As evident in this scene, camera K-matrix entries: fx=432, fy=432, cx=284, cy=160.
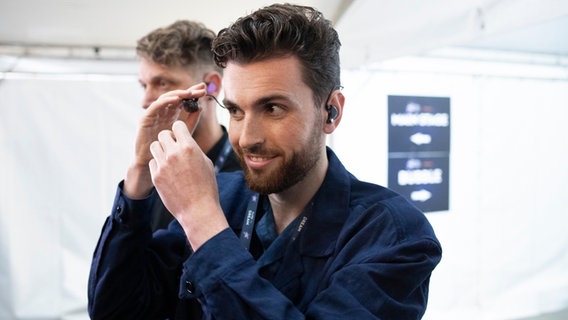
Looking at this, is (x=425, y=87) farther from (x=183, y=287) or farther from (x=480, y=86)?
(x=183, y=287)

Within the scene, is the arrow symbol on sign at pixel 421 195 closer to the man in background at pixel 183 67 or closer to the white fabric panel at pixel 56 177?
the man in background at pixel 183 67

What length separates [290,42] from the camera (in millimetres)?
1047

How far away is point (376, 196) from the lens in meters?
1.07

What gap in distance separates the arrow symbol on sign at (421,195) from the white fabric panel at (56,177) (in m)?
2.35

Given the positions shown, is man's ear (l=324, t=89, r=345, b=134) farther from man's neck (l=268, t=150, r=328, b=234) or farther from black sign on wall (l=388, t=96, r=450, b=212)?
black sign on wall (l=388, t=96, r=450, b=212)

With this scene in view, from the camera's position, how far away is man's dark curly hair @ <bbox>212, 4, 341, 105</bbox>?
3.43ft

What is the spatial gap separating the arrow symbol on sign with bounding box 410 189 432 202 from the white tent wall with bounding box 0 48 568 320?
0.21 metres

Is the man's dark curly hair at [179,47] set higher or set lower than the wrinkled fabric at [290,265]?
higher

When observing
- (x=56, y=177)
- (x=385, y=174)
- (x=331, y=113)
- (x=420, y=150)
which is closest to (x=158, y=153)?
(x=331, y=113)

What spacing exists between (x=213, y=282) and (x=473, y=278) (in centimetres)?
376

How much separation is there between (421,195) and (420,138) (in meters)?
0.49

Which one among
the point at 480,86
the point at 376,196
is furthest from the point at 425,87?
the point at 376,196

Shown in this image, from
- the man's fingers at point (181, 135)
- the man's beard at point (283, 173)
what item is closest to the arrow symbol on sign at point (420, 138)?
the man's beard at point (283, 173)

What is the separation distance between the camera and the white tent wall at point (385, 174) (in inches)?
120
